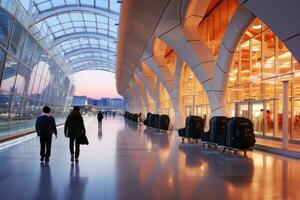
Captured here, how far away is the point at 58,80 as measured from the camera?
3912cm

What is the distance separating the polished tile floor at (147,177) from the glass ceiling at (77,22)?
40.7 ft

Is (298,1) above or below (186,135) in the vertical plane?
above

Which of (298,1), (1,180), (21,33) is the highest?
(21,33)

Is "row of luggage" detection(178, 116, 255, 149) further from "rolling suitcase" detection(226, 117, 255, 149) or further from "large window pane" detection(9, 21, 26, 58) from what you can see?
"large window pane" detection(9, 21, 26, 58)

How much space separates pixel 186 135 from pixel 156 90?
879 inches

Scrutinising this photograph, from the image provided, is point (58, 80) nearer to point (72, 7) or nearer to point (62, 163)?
point (72, 7)

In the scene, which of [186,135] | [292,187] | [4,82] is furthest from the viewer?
[4,82]

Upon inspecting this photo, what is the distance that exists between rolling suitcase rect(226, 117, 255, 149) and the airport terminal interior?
38mm

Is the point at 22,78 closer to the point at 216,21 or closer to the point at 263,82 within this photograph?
the point at 216,21

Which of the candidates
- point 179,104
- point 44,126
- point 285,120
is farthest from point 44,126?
point 179,104

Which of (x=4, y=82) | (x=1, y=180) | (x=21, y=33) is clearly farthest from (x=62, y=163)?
(x=21, y=33)

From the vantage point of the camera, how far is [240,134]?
11750 millimetres

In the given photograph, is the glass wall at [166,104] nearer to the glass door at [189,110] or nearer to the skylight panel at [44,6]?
the glass door at [189,110]

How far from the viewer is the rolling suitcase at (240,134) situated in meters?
11.7
